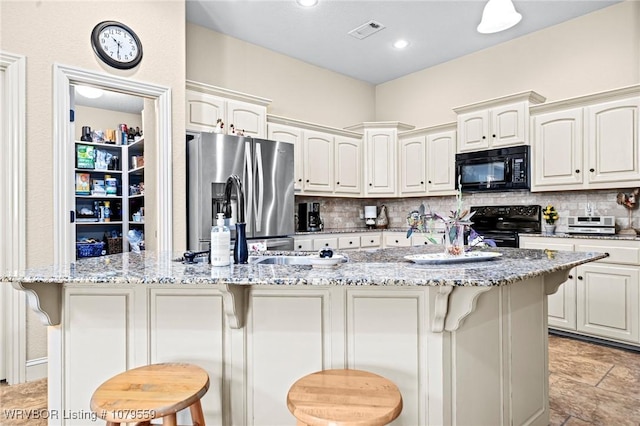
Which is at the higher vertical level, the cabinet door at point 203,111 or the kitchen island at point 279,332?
the cabinet door at point 203,111

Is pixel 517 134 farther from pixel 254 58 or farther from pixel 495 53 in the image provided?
pixel 254 58

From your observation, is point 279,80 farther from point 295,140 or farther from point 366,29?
point 366,29

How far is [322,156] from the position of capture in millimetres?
4797

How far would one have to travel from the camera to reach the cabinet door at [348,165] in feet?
16.2

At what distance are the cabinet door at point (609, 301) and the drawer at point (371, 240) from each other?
2200 mm

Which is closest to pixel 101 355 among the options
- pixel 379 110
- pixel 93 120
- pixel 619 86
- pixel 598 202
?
pixel 93 120

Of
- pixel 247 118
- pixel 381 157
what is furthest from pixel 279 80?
pixel 381 157

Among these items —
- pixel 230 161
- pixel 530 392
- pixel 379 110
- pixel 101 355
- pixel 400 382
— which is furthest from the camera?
pixel 379 110

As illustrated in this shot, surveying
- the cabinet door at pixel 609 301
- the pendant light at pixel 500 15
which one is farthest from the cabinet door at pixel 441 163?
the pendant light at pixel 500 15

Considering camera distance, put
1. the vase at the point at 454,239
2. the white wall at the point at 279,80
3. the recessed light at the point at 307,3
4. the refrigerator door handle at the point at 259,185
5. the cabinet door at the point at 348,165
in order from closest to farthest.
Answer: the vase at the point at 454,239
the recessed light at the point at 307,3
the refrigerator door handle at the point at 259,185
the white wall at the point at 279,80
the cabinet door at the point at 348,165

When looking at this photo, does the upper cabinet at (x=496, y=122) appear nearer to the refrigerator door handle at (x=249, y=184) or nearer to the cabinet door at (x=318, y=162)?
the cabinet door at (x=318, y=162)

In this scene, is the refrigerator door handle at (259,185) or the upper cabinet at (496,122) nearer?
the refrigerator door handle at (259,185)

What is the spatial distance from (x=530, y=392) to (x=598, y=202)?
2671 mm

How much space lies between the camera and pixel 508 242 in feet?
13.1
